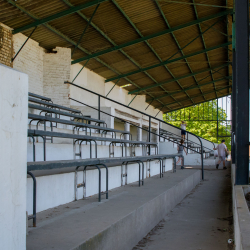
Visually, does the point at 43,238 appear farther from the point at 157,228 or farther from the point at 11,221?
the point at 157,228

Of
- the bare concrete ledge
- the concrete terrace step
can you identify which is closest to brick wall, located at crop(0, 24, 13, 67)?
the concrete terrace step

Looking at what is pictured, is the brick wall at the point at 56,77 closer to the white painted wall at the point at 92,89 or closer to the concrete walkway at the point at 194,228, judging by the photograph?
the white painted wall at the point at 92,89

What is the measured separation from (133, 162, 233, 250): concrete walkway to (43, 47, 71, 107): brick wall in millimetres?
6449

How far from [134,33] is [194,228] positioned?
975 cm

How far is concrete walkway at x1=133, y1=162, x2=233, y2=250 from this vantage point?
3564mm

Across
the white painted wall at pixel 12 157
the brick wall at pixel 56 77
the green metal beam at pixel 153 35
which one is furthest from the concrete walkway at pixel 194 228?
the green metal beam at pixel 153 35

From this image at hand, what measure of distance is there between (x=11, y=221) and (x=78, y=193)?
7.78 feet

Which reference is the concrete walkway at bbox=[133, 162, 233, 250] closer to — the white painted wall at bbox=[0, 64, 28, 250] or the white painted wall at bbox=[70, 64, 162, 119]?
the white painted wall at bbox=[0, 64, 28, 250]

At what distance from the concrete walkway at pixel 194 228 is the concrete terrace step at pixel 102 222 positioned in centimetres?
14

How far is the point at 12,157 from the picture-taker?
1685 mm

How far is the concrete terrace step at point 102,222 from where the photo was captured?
7.51 ft

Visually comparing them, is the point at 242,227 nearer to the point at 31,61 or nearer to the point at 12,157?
the point at 12,157

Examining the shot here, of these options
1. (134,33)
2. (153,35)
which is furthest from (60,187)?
(153,35)

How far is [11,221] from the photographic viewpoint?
5.50ft
